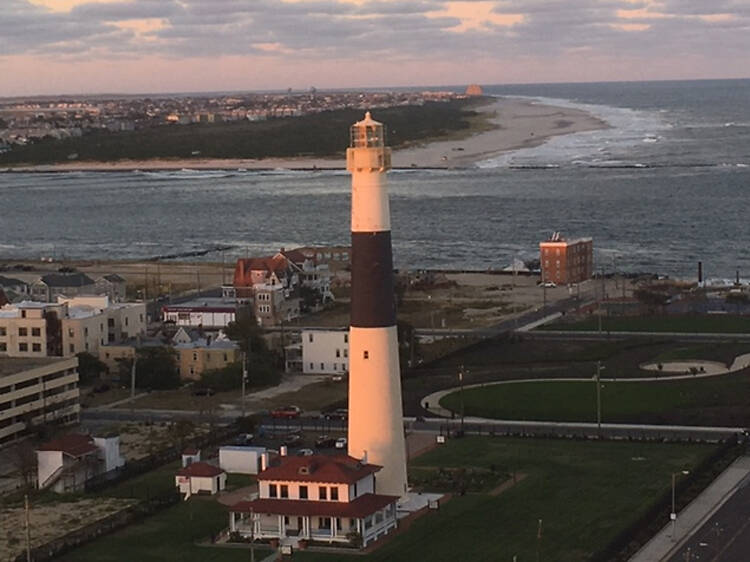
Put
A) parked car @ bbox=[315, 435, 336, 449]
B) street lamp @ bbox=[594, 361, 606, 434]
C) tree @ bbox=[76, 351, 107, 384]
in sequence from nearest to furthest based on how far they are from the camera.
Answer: parked car @ bbox=[315, 435, 336, 449] → street lamp @ bbox=[594, 361, 606, 434] → tree @ bbox=[76, 351, 107, 384]

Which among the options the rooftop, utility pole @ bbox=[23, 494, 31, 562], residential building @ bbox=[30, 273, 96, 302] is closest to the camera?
utility pole @ bbox=[23, 494, 31, 562]

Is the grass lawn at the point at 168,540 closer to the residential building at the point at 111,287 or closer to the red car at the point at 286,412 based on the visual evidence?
the red car at the point at 286,412

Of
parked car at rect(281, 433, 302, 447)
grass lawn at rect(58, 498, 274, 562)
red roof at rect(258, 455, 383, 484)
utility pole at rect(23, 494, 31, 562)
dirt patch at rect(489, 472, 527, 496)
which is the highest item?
red roof at rect(258, 455, 383, 484)

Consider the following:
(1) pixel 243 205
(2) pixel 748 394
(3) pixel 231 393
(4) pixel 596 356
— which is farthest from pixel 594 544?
(1) pixel 243 205

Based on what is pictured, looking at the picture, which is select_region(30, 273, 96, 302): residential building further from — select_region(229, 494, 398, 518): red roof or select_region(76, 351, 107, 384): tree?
select_region(229, 494, 398, 518): red roof

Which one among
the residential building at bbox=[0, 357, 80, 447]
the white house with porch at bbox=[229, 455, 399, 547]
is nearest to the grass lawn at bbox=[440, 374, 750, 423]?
the residential building at bbox=[0, 357, 80, 447]

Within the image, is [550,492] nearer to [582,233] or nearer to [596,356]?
[596,356]
